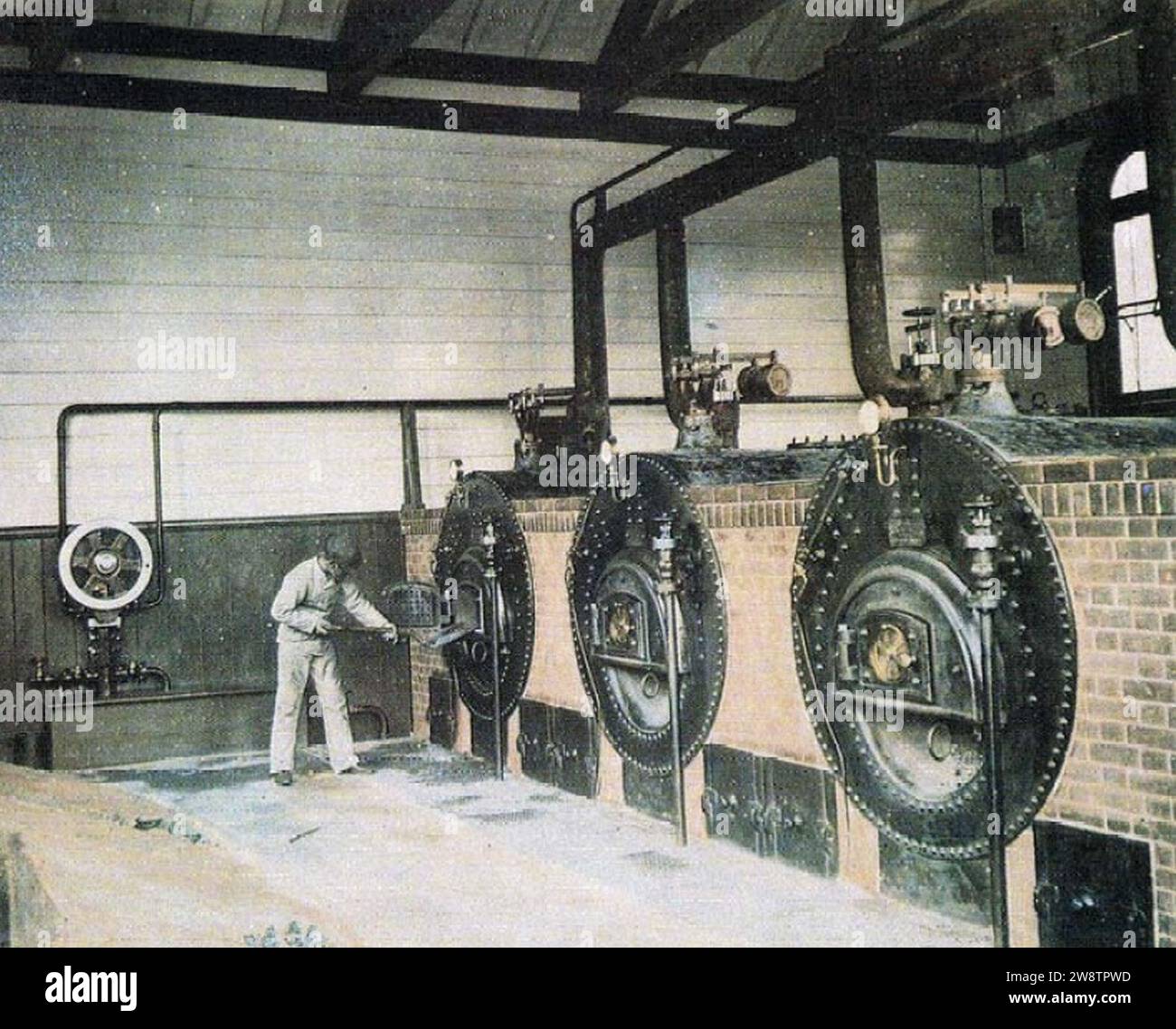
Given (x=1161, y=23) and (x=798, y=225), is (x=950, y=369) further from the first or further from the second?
(x=798, y=225)

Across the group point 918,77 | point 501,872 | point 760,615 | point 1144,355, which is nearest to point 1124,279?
point 1144,355

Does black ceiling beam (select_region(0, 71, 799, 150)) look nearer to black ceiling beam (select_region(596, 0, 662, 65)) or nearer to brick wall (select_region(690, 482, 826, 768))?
black ceiling beam (select_region(596, 0, 662, 65))

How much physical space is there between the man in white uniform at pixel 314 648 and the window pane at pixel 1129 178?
7114 millimetres

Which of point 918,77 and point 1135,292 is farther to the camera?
point 1135,292

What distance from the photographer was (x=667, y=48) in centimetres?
828

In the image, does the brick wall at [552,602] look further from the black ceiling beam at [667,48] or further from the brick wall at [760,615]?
the black ceiling beam at [667,48]

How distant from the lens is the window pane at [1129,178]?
34.7 ft

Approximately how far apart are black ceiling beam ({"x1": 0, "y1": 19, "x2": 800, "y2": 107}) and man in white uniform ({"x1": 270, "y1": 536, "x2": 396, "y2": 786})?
12.2ft

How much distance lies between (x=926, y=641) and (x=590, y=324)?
5812mm

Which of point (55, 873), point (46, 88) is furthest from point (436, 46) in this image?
point (55, 873)

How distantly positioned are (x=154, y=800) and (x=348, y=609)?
1592 mm

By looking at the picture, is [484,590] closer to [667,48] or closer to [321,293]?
[321,293]

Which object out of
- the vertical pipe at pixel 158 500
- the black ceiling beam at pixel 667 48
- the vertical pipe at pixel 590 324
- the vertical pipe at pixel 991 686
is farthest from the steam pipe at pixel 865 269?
the vertical pipe at pixel 158 500

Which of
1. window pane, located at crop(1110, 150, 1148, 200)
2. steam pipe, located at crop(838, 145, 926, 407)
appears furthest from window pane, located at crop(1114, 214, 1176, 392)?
steam pipe, located at crop(838, 145, 926, 407)
